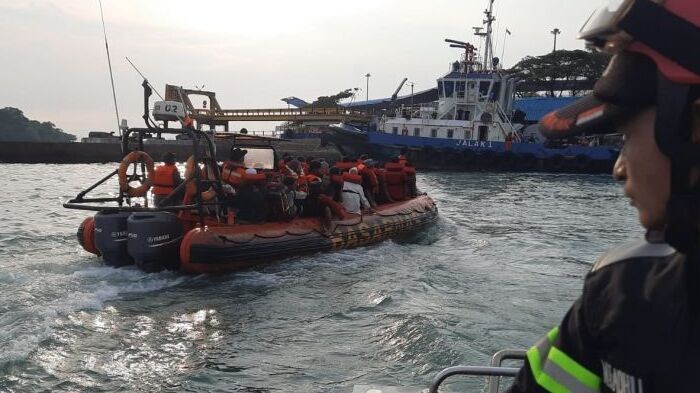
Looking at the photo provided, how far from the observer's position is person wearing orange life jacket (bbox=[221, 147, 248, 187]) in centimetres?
881

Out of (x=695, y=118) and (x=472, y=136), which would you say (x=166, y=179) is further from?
(x=472, y=136)

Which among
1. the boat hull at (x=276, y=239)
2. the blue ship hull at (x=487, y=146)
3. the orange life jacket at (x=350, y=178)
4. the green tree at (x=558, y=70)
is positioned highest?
the green tree at (x=558, y=70)

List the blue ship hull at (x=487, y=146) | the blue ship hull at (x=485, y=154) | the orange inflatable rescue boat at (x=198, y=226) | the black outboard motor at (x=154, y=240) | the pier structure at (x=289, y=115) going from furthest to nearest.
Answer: the pier structure at (x=289, y=115) < the blue ship hull at (x=487, y=146) < the blue ship hull at (x=485, y=154) < the orange inflatable rescue boat at (x=198, y=226) < the black outboard motor at (x=154, y=240)

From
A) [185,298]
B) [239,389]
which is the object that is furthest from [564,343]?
[185,298]

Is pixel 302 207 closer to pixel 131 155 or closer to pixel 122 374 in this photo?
pixel 131 155

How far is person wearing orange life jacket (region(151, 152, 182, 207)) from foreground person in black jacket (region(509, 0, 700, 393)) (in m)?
8.29

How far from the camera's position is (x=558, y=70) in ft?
151

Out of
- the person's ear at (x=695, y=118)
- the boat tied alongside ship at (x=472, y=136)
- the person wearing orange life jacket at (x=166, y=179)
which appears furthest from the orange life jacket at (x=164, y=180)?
the boat tied alongside ship at (x=472, y=136)

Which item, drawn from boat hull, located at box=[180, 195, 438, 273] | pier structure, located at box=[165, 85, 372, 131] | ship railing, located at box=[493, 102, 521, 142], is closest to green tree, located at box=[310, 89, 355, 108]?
pier structure, located at box=[165, 85, 372, 131]

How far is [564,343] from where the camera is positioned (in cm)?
101

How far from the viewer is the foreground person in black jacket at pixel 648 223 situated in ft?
2.86

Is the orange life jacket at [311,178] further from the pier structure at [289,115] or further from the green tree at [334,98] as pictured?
the green tree at [334,98]

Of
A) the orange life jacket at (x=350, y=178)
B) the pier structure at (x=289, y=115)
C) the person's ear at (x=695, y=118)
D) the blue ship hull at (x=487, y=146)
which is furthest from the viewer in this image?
the pier structure at (x=289, y=115)

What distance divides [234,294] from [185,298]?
624 millimetres
